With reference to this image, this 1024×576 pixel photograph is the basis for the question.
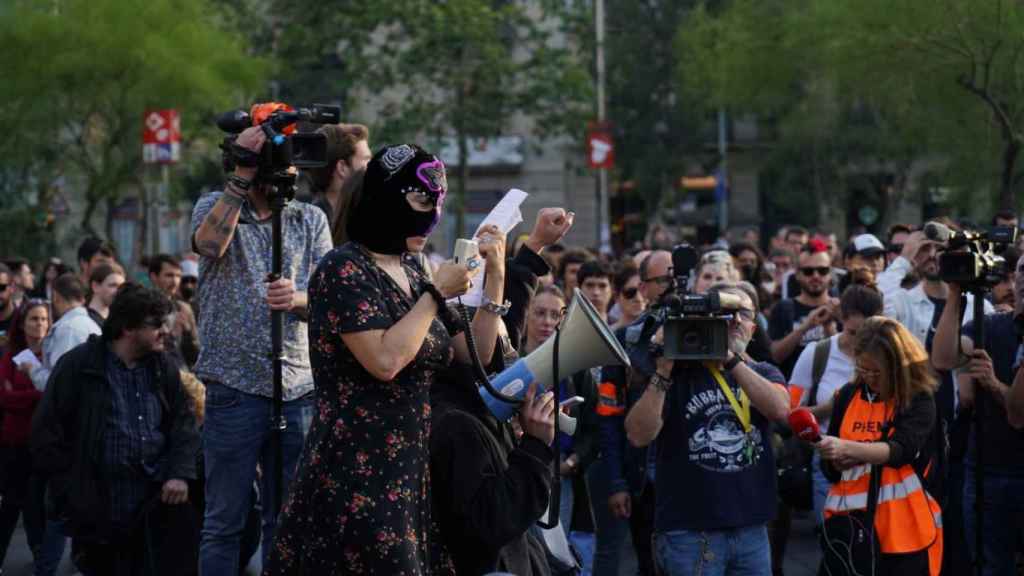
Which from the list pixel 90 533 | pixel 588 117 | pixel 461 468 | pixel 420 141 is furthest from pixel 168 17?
pixel 461 468

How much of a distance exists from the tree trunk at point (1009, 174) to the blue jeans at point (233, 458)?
12876mm

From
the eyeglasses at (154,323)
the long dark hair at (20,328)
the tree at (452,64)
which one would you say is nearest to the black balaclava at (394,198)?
the eyeglasses at (154,323)

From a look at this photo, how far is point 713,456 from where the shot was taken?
22.2 ft

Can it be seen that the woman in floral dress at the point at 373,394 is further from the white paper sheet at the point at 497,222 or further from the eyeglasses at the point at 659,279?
the eyeglasses at the point at 659,279

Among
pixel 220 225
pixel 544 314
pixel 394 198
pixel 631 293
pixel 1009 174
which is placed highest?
pixel 394 198

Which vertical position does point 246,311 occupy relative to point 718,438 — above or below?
above

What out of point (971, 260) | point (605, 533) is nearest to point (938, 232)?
point (971, 260)

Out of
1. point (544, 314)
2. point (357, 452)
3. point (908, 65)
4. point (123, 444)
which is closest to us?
point (357, 452)

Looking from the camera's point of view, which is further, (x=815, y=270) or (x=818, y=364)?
(x=815, y=270)

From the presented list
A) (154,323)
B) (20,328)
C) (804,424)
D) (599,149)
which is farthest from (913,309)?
(599,149)

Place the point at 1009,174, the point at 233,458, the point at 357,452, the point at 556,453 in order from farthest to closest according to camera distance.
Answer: the point at 1009,174 → the point at 233,458 → the point at 556,453 → the point at 357,452

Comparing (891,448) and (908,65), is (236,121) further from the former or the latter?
(908,65)

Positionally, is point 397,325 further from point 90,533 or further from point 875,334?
point 90,533

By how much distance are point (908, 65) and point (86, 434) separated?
53.5 feet
